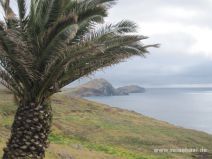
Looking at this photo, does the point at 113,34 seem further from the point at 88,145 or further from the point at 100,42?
the point at 88,145

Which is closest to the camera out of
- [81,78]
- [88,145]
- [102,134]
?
[81,78]

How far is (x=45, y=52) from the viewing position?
52.1 feet

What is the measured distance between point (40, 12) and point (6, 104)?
3515 cm

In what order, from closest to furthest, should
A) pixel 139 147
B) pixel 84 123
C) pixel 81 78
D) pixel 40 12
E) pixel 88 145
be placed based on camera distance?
pixel 40 12 → pixel 81 78 → pixel 88 145 → pixel 139 147 → pixel 84 123

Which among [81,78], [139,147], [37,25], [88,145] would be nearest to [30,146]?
[81,78]

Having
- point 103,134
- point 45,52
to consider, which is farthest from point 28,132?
point 103,134

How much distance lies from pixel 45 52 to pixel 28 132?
10.5 ft

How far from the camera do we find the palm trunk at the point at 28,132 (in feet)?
54.7

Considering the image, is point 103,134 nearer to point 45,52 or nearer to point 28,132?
point 28,132

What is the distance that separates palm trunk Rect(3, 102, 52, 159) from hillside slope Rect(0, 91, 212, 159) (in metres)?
11.3

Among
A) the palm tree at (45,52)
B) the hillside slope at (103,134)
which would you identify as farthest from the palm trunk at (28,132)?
the hillside slope at (103,134)

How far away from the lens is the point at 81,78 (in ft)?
58.3

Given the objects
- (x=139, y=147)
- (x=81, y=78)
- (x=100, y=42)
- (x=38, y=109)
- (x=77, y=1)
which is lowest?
(x=139, y=147)

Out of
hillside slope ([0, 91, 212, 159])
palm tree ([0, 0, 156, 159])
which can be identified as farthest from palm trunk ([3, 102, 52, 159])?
hillside slope ([0, 91, 212, 159])
